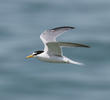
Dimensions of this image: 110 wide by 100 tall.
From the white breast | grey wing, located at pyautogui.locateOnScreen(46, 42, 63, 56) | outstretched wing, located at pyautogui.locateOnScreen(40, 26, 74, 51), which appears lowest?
the white breast

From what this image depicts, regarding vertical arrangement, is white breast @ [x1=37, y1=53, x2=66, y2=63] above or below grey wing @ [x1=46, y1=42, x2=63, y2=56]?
below

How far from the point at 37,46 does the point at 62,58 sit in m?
16.0

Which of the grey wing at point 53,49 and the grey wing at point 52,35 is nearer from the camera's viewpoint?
the grey wing at point 53,49

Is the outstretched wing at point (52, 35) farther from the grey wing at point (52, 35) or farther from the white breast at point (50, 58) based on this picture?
the white breast at point (50, 58)

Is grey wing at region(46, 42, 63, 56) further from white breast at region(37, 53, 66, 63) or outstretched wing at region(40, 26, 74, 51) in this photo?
outstretched wing at region(40, 26, 74, 51)

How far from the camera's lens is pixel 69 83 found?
105 feet

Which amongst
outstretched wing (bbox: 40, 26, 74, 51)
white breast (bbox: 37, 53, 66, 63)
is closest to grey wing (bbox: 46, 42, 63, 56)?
white breast (bbox: 37, 53, 66, 63)

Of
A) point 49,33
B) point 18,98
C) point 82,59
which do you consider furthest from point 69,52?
point 49,33

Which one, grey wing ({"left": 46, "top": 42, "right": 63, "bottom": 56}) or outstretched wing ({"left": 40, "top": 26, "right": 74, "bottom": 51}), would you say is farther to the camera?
outstretched wing ({"left": 40, "top": 26, "right": 74, "bottom": 51})

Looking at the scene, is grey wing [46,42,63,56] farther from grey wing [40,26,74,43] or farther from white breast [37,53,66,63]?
grey wing [40,26,74,43]

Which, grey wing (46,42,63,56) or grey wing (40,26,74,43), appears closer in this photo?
grey wing (46,42,63,56)

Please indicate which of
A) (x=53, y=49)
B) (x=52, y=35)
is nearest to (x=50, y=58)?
(x=53, y=49)

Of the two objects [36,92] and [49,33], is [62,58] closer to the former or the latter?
[49,33]

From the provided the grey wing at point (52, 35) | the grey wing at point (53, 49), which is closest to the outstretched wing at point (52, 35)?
the grey wing at point (52, 35)
